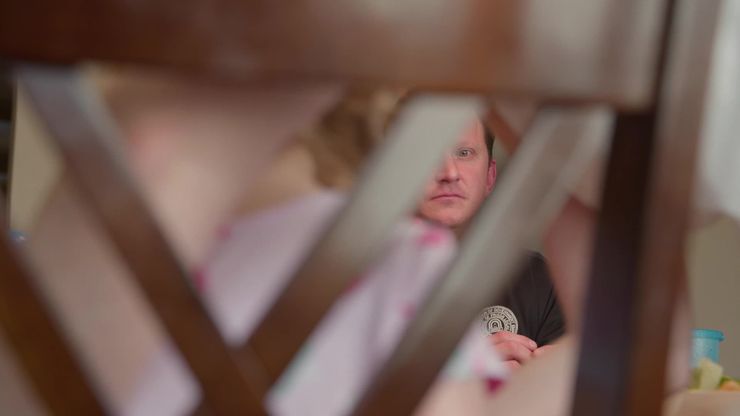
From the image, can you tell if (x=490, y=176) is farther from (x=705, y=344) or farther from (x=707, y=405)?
(x=707, y=405)

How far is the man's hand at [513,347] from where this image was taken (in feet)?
6.24

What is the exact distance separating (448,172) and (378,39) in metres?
1.57

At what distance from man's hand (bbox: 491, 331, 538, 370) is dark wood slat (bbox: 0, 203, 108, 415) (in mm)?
1546

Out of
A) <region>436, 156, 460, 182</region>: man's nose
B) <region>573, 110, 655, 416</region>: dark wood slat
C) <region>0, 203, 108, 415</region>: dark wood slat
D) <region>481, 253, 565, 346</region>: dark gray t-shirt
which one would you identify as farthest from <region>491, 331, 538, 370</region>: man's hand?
<region>0, 203, 108, 415</region>: dark wood slat

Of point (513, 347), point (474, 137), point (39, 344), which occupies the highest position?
point (474, 137)

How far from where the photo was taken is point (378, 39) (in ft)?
1.18

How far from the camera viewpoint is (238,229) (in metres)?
0.64

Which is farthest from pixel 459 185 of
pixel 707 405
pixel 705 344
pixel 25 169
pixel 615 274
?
pixel 615 274

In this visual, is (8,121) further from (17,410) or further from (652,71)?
(652,71)

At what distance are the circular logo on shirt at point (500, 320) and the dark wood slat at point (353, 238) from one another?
1900mm

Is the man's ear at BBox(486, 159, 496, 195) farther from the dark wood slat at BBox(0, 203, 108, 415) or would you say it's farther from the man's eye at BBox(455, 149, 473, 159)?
the dark wood slat at BBox(0, 203, 108, 415)

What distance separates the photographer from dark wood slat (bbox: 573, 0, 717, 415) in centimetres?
41

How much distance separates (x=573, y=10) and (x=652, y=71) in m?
0.05

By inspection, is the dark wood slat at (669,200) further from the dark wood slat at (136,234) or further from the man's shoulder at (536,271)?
the man's shoulder at (536,271)
